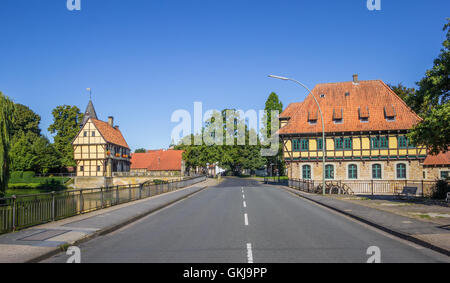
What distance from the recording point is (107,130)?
6419 centimetres

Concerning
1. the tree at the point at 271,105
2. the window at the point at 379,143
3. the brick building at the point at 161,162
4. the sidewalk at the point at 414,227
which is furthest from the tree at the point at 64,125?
the sidewalk at the point at 414,227

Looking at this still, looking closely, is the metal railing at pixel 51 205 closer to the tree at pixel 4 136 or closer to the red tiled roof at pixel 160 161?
the tree at pixel 4 136

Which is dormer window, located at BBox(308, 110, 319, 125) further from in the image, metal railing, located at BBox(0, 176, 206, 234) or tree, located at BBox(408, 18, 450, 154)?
metal railing, located at BBox(0, 176, 206, 234)

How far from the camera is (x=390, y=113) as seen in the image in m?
38.5

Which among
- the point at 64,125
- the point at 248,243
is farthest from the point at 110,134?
the point at 248,243

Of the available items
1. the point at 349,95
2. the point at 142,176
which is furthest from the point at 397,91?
the point at 142,176

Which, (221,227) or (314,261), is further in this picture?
(221,227)

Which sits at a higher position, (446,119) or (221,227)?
(446,119)

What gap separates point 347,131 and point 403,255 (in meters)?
33.0

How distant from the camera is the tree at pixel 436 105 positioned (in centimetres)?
1724

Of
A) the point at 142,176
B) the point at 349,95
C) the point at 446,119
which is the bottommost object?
the point at 142,176

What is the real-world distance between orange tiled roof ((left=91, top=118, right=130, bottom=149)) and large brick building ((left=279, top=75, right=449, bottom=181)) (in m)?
34.9

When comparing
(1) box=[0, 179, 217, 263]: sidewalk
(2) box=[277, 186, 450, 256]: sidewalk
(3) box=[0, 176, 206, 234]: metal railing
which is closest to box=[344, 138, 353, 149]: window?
(2) box=[277, 186, 450, 256]: sidewalk
